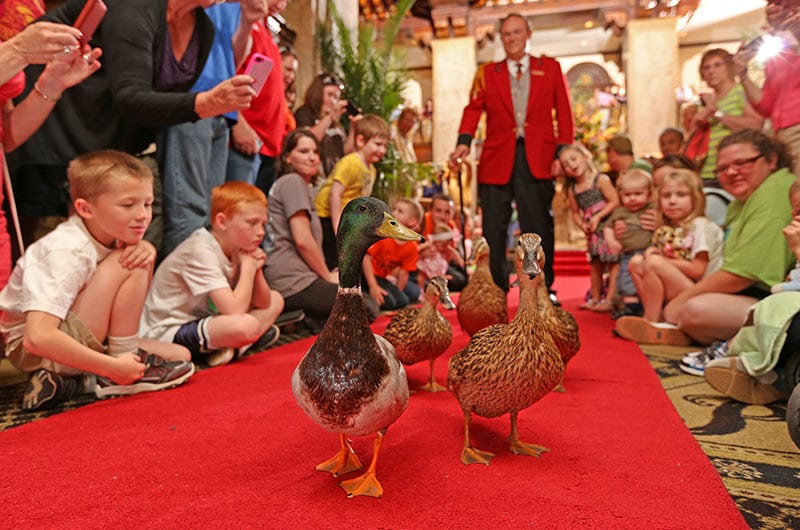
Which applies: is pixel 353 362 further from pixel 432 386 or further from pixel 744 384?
pixel 744 384

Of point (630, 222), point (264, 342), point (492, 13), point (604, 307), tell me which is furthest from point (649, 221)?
point (492, 13)

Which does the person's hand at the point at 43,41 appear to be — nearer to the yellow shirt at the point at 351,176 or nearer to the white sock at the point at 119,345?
the white sock at the point at 119,345

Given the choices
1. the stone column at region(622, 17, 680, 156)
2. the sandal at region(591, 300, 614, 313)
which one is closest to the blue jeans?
the sandal at region(591, 300, 614, 313)

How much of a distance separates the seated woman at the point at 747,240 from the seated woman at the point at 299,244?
6.86 ft

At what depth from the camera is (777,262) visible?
2.42m

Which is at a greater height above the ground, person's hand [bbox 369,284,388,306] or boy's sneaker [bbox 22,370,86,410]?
boy's sneaker [bbox 22,370,86,410]

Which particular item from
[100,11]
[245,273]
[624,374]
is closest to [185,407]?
[245,273]

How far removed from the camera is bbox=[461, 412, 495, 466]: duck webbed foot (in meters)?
1.45

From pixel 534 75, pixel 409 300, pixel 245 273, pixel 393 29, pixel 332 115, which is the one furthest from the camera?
pixel 393 29

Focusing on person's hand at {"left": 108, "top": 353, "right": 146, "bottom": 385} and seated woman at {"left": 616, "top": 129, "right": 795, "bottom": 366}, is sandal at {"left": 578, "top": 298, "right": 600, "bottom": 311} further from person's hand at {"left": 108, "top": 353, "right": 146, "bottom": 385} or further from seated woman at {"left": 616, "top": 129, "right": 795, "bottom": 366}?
person's hand at {"left": 108, "top": 353, "right": 146, "bottom": 385}

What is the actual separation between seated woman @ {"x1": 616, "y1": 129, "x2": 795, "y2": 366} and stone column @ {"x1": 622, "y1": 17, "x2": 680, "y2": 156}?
827 centimetres

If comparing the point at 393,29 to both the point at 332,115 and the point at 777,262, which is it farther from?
the point at 777,262

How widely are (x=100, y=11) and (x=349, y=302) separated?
1.60 metres

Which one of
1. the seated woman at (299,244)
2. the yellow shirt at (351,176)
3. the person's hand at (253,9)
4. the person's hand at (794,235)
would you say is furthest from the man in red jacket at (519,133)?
the person's hand at (794,235)
